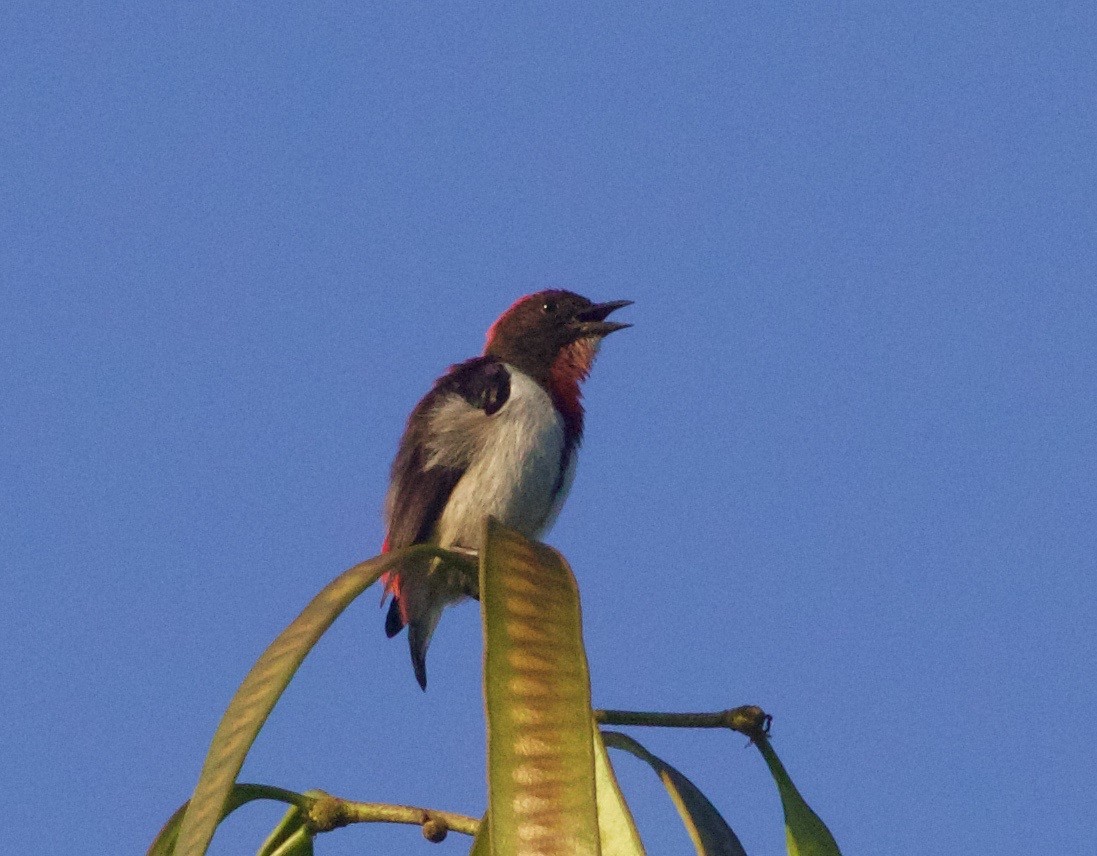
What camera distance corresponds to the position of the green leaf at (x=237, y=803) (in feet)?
7.21

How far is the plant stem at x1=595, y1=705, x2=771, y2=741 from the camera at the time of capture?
2.20 m

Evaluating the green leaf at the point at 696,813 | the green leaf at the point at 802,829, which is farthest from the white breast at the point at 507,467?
the green leaf at the point at 802,829

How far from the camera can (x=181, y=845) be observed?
171 cm

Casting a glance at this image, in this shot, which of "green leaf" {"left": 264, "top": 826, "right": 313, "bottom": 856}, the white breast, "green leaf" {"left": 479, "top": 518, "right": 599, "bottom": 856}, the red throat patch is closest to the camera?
"green leaf" {"left": 479, "top": 518, "right": 599, "bottom": 856}

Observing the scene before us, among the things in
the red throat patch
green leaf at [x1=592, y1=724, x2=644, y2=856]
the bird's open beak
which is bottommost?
green leaf at [x1=592, y1=724, x2=644, y2=856]

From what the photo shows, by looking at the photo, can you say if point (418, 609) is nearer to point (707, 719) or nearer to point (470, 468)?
point (470, 468)

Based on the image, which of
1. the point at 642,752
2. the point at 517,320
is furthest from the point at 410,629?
the point at 642,752

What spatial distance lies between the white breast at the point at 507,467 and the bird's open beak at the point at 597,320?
63cm

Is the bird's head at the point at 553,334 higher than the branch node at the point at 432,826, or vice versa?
the bird's head at the point at 553,334

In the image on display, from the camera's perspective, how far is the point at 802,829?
2.18m

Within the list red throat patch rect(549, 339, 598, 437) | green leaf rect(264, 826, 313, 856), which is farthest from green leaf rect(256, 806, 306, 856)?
red throat patch rect(549, 339, 598, 437)

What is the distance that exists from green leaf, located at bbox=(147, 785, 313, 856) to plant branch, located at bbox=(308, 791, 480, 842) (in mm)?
31

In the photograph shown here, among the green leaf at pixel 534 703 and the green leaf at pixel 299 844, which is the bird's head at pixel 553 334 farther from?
the green leaf at pixel 534 703

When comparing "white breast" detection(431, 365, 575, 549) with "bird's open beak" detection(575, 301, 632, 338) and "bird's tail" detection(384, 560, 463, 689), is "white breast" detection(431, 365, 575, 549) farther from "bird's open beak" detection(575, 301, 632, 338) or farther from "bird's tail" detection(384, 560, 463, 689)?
"bird's open beak" detection(575, 301, 632, 338)
